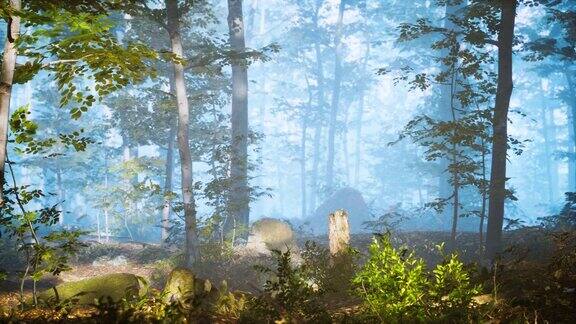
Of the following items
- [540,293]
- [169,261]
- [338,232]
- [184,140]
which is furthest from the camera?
[169,261]

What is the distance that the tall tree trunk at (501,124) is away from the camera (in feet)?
35.3

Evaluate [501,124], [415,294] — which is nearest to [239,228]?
[501,124]

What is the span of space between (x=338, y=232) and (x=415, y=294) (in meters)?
4.05

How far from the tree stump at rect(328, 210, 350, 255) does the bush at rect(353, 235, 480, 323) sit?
3477 millimetres

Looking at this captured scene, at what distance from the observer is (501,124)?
35.4 ft

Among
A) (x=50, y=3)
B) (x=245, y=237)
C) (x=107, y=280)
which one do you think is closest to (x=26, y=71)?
(x=50, y=3)

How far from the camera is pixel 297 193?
80875 millimetres

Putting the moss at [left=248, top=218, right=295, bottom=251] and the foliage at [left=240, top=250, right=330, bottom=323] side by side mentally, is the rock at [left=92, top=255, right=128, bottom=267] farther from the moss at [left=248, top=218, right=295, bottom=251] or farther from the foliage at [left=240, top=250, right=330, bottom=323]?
the foliage at [left=240, top=250, right=330, bottom=323]

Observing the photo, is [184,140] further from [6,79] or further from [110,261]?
[6,79]

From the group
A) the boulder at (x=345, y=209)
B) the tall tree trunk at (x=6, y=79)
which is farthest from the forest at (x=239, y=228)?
the boulder at (x=345, y=209)

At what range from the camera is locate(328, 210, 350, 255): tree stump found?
26.5ft

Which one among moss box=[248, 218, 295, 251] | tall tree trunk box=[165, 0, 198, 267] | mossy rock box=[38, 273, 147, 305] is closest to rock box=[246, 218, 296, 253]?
moss box=[248, 218, 295, 251]

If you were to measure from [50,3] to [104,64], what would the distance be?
0.80m

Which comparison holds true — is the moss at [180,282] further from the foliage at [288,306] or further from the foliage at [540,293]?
the foliage at [540,293]
